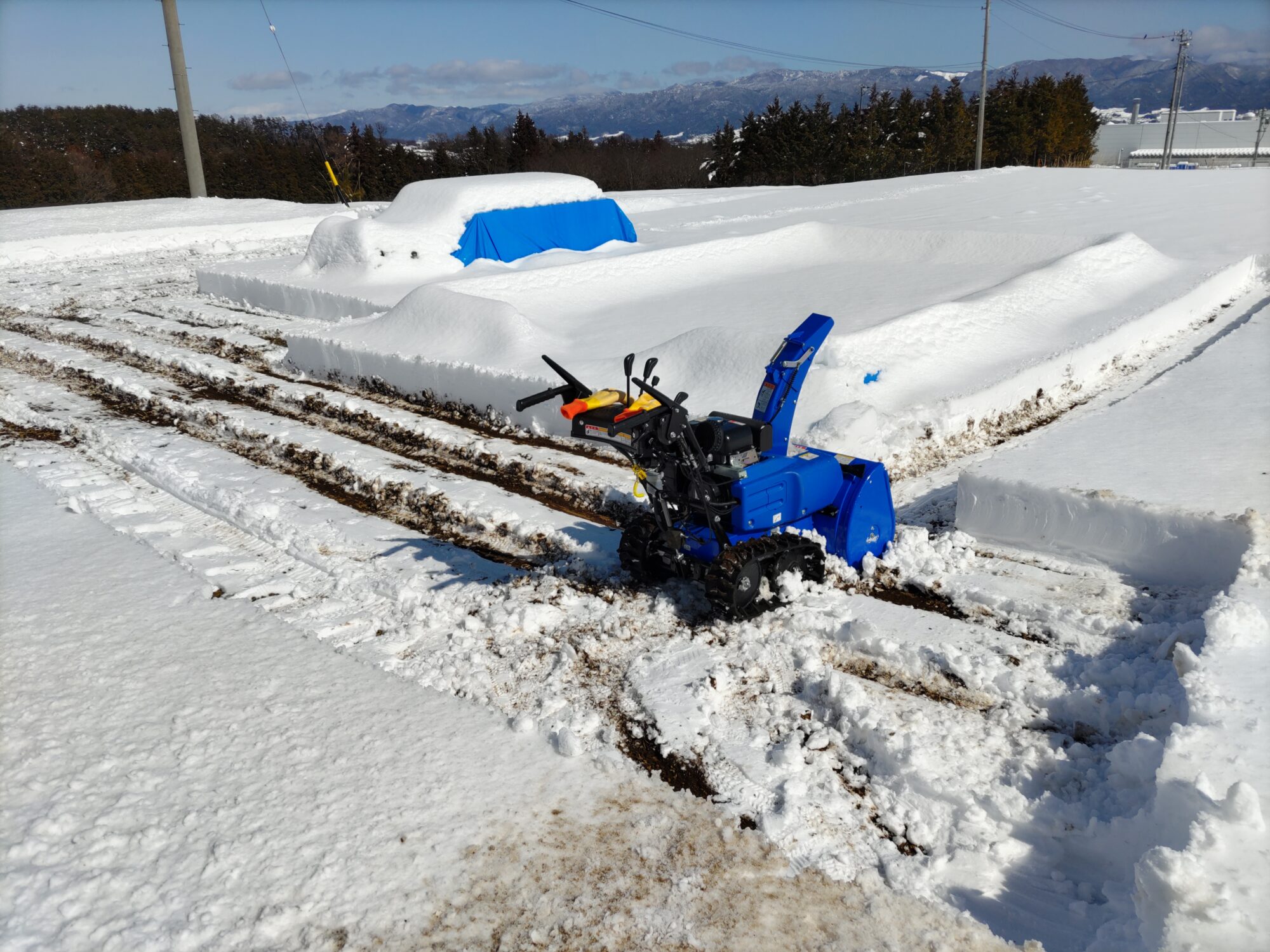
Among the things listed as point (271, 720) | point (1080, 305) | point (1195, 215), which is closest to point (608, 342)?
point (1080, 305)

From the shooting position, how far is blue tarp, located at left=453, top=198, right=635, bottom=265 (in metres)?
15.4

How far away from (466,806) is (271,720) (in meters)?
1.19

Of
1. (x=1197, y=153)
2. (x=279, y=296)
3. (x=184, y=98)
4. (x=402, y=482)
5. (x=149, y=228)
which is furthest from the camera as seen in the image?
(x=1197, y=153)

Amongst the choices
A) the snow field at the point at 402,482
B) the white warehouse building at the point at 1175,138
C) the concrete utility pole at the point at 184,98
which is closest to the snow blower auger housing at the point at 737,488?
the snow field at the point at 402,482

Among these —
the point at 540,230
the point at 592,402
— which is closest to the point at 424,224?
the point at 540,230

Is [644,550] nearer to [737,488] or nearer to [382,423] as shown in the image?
[737,488]

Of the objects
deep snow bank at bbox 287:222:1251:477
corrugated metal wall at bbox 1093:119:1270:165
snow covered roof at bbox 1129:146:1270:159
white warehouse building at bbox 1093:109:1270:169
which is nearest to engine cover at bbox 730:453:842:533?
deep snow bank at bbox 287:222:1251:477

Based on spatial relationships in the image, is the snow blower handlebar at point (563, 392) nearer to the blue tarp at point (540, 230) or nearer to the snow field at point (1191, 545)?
the snow field at point (1191, 545)

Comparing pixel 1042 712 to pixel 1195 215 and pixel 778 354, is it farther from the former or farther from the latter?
pixel 1195 215

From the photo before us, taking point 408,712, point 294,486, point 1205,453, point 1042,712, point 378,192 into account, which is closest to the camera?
point 1042,712

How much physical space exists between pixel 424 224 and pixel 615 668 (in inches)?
497

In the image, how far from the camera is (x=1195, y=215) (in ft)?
55.8

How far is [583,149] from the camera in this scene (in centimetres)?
4916

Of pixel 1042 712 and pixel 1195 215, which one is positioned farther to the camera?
pixel 1195 215
